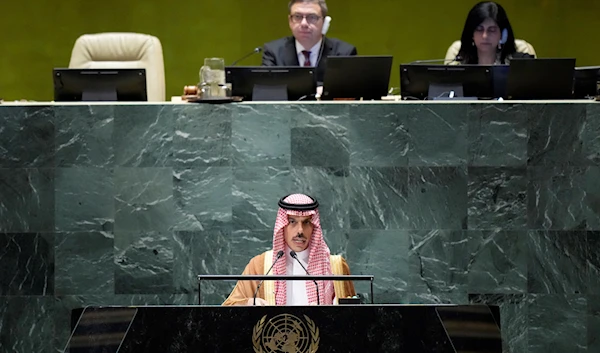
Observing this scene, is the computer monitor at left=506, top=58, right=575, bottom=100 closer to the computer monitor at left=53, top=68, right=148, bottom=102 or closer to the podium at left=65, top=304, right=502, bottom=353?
the computer monitor at left=53, top=68, right=148, bottom=102

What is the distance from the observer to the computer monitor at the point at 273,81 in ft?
19.1

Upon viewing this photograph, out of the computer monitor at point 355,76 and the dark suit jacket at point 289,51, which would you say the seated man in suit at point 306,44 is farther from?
the computer monitor at point 355,76

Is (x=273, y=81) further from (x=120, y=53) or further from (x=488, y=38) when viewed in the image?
(x=120, y=53)

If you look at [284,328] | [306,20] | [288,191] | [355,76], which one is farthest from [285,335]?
[306,20]

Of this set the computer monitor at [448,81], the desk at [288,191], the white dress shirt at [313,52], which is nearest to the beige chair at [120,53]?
the white dress shirt at [313,52]

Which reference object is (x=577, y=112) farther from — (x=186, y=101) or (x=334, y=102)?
(x=186, y=101)

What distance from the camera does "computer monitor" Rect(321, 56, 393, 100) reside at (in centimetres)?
575

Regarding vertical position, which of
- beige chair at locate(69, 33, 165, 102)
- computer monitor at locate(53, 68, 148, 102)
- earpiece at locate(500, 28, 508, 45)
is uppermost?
earpiece at locate(500, 28, 508, 45)

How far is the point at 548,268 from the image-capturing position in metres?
5.36

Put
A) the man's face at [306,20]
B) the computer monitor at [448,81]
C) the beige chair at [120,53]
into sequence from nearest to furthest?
the computer monitor at [448,81], the man's face at [306,20], the beige chair at [120,53]

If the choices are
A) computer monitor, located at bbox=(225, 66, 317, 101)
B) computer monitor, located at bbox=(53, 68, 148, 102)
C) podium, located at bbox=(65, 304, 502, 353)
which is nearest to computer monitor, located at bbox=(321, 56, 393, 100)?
computer monitor, located at bbox=(225, 66, 317, 101)

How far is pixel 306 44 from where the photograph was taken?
279 inches

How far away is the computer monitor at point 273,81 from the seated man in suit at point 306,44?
42.2 inches

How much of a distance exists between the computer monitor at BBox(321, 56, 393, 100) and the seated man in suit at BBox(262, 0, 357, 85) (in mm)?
1124
